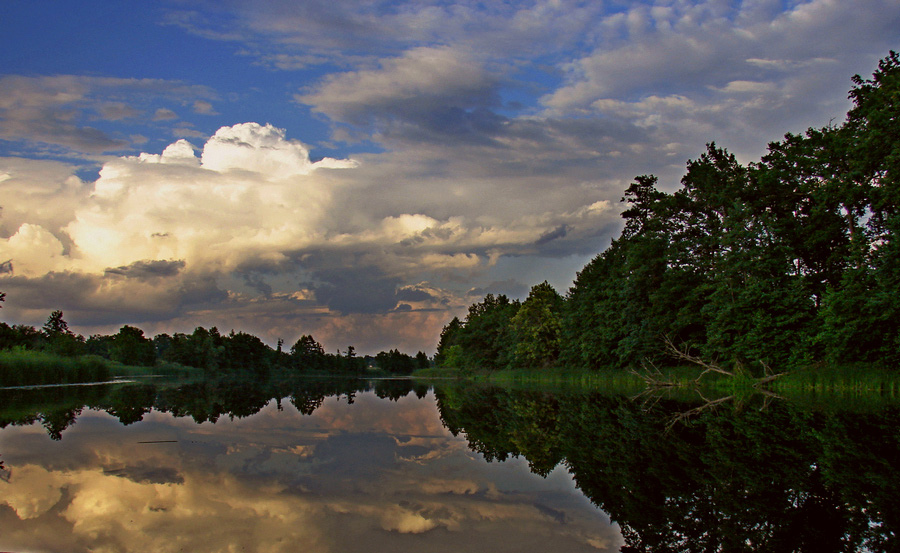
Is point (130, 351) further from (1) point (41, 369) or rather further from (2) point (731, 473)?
(2) point (731, 473)

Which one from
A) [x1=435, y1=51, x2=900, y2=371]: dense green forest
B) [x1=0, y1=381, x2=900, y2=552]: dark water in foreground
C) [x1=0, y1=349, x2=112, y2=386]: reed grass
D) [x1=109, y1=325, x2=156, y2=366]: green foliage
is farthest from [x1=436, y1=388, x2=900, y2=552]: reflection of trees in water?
[x1=109, y1=325, x2=156, y2=366]: green foliage

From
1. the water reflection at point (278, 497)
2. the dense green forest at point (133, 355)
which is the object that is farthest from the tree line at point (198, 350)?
the water reflection at point (278, 497)

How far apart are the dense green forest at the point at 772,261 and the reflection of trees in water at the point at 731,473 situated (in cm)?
1441

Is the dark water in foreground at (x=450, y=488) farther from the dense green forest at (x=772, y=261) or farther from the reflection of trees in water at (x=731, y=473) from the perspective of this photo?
the dense green forest at (x=772, y=261)

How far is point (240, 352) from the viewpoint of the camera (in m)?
155

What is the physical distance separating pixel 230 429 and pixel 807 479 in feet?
43.8

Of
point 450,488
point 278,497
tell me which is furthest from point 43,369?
point 450,488

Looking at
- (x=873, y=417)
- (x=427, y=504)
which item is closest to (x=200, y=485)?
(x=427, y=504)

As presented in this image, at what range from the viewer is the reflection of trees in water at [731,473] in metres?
6.38

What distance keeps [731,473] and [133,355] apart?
119 metres

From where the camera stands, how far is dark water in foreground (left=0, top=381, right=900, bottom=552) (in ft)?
20.3

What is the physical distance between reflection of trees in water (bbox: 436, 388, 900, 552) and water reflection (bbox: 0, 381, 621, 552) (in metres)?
0.67

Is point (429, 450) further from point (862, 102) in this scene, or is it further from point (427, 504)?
point (862, 102)

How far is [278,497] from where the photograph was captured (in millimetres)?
7805
